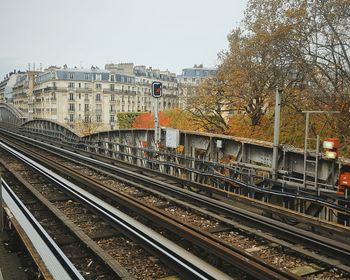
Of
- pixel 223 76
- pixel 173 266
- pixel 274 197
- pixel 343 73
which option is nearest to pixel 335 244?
pixel 173 266

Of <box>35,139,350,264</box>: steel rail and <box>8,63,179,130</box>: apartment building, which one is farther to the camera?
<box>8,63,179,130</box>: apartment building

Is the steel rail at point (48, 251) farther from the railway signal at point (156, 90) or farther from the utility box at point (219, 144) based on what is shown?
the railway signal at point (156, 90)

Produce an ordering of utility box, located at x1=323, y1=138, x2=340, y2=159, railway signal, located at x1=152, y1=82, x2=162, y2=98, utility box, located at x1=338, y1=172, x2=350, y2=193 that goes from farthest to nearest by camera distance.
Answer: railway signal, located at x1=152, y1=82, x2=162, y2=98
utility box, located at x1=323, y1=138, x2=340, y2=159
utility box, located at x1=338, y1=172, x2=350, y2=193

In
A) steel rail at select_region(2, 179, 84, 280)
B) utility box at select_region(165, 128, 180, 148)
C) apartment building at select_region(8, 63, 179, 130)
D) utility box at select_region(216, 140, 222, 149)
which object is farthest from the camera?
apartment building at select_region(8, 63, 179, 130)

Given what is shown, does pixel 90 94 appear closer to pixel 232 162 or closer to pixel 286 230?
pixel 232 162

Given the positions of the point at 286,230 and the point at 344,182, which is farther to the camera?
the point at 344,182

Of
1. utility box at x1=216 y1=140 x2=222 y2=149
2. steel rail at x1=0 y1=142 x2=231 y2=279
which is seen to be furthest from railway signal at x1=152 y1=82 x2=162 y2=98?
steel rail at x1=0 y1=142 x2=231 y2=279

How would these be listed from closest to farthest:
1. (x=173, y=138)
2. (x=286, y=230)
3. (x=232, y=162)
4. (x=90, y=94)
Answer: (x=286, y=230) → (x=232, y=162) → (x=173, y=138) → (x=90, y=94)

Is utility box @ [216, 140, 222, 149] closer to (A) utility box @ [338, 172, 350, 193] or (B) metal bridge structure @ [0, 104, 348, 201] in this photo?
(B) metal bridge structure @ [0, 104, 348, 201]

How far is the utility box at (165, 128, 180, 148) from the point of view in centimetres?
1599

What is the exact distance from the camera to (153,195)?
12.1 m

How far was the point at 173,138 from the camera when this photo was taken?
16094 millimetres

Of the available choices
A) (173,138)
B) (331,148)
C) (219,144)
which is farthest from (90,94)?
(331,148)

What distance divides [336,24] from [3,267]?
18.4 meters
